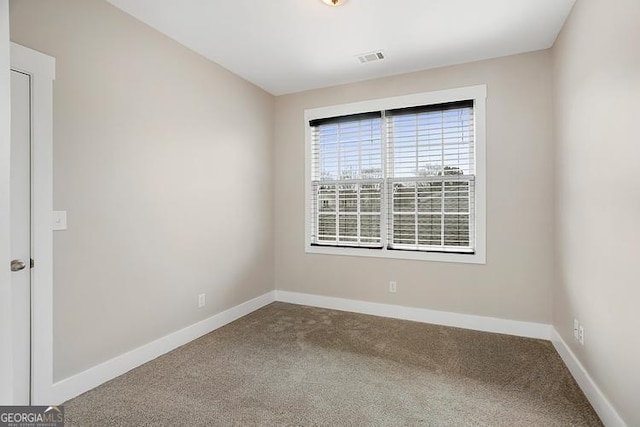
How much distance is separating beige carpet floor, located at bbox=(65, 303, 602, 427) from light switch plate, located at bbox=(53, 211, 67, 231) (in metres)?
1.12

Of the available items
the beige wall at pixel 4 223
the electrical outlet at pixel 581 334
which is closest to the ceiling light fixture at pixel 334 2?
the beige wall at pixel 4 223

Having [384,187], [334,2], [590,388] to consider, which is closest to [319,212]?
[384,187]

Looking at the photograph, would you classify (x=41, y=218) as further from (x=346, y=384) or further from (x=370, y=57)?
(x=370, y=57)

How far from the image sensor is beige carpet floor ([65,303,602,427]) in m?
1.97

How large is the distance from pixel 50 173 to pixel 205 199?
136 cm

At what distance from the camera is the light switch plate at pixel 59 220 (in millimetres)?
2096

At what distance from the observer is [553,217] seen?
3061 mm

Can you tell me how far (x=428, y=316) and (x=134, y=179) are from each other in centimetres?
314

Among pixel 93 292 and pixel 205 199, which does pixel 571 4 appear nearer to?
pixel 205 199

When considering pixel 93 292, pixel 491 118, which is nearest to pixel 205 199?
pixel 93 292

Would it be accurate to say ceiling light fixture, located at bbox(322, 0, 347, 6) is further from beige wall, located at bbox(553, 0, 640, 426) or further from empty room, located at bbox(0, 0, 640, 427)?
beige wall, located at bbox(553, 0, 640, 426)

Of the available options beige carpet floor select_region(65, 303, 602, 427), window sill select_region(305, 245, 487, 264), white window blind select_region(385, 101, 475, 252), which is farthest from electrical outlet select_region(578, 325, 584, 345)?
white window blind select_region(385, 101, 475, 252)

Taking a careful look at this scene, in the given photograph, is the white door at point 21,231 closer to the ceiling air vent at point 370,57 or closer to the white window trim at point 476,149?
the ceiling air vent at point 370,57

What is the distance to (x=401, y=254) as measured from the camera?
147 inches
